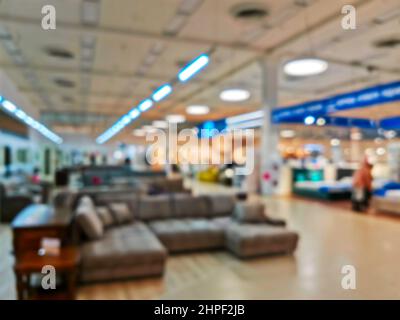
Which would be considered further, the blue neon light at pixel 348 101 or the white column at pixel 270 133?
the white column at pixel 270 133

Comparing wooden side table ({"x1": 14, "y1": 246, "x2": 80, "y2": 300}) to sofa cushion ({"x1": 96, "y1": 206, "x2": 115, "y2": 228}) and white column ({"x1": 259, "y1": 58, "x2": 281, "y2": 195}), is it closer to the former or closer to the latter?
sofa cushion ({"x1": 96, "y1": 206, "x2": 115, "y2": 228})

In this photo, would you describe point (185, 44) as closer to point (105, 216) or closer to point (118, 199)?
point (118, 199)

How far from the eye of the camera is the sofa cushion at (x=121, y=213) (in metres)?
5.13

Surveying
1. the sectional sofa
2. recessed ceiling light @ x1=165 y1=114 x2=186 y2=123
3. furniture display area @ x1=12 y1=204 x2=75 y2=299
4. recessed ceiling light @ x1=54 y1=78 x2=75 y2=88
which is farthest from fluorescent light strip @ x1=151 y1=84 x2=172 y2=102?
recessed ceiling light @ x1=165 y1=114 x2=186 y2=123

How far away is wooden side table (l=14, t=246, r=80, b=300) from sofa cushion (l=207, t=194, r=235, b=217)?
2.95 metres

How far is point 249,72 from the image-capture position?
1120 cm

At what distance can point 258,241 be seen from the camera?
181 inches

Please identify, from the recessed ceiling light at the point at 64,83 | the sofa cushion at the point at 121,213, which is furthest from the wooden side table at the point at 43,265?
the recessed ceiling light at the point at 64,83

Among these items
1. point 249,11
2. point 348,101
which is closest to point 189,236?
point 249,11

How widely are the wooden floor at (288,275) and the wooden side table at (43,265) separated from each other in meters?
0.24

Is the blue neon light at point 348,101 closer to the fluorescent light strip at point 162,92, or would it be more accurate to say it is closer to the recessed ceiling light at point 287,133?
the fluorescent light strip at point 162,92

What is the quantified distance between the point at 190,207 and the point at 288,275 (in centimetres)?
238

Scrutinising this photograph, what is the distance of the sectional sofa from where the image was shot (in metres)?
3.81
